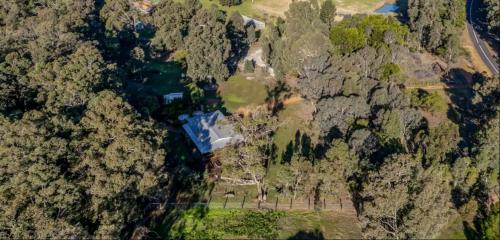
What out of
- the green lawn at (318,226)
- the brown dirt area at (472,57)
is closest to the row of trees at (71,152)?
the green lawn at (318,226)

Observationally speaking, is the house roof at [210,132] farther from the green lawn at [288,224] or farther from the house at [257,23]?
the house at [257,23]

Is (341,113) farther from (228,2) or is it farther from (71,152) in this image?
(228,2)

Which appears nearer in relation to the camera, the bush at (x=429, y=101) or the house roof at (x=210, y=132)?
the house roof at (x=210, y=132)

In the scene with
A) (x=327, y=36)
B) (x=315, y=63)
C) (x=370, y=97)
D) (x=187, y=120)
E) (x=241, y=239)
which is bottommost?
(x=241, y=239)

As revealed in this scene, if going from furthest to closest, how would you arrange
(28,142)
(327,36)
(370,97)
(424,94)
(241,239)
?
(327,36), (424,94), (370,97), (241,239), (28,142)

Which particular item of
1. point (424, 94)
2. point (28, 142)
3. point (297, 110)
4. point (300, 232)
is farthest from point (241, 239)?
point (424, 94)

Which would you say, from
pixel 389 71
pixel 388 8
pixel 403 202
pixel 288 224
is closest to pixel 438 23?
pixel 389 71

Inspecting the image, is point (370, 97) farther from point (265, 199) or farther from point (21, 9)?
point (21, 9)
